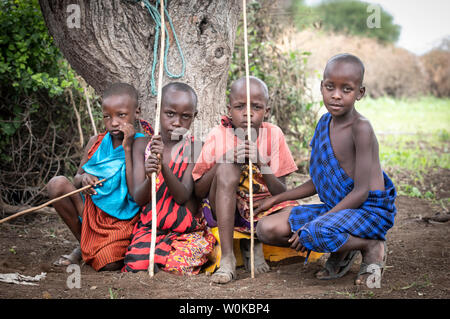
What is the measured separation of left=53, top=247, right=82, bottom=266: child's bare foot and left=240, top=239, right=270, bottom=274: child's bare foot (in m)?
1.10

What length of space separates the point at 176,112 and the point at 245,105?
1.45ft

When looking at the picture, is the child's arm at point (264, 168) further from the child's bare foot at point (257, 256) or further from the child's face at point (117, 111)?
the child's face at point (117, 111)

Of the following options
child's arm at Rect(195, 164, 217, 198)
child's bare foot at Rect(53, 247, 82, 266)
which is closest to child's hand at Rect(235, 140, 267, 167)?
child's arm at Rect(195, 164, 217, 198)

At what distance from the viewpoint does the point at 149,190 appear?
113 inches

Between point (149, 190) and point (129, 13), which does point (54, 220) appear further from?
point (129, 13)

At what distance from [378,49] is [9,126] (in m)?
13.0

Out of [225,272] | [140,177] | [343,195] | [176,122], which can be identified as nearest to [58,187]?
[140,177]

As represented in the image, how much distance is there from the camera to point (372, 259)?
248 cm

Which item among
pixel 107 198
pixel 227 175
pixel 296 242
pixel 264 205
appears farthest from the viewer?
pixel 107 198

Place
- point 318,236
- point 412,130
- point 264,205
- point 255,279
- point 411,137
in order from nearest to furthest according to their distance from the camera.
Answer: point 318,236 < point 255,279 < point 264,205 < point 411,137 < point 412,130

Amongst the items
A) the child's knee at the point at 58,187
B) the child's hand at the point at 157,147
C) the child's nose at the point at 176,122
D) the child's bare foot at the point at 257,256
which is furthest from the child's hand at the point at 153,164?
the child's bare foot at the point at 257,256

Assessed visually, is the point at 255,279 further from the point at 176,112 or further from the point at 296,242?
the point at 176,112

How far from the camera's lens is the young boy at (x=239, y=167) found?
2752 millimetres

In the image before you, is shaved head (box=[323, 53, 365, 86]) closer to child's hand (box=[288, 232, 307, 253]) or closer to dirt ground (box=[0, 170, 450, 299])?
child's hand (box=[288, 232, 307, 253])
